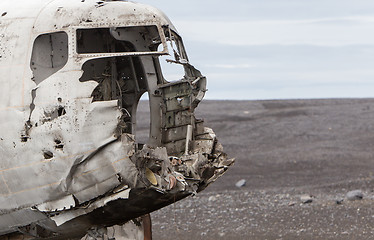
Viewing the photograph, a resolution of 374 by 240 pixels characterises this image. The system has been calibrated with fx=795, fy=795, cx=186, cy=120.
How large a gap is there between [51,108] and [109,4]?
6.38ft

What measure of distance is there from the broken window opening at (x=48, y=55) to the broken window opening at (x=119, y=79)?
143 cm

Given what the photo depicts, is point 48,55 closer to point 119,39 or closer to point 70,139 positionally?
point 119,39

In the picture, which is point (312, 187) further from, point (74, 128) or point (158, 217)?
point (74, 128)

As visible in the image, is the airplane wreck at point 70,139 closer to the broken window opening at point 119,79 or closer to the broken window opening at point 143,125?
the broken window opening at point 119,79

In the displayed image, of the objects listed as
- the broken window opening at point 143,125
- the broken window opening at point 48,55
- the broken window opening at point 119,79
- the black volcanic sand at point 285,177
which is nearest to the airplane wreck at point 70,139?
the broken window opening at point 48,55

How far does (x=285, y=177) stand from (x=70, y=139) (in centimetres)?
2291

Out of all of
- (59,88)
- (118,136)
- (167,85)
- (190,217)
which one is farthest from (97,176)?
(190,217)

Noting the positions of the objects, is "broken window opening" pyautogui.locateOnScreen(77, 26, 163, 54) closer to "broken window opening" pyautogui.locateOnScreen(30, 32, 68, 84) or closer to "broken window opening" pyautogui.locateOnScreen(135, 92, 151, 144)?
"broken window opening" pyautogui.locateOnScreen(30, 32, 68, 84)

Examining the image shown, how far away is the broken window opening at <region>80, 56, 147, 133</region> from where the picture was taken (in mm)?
13773

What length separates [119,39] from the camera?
42.6ft

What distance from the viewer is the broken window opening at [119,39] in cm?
1313

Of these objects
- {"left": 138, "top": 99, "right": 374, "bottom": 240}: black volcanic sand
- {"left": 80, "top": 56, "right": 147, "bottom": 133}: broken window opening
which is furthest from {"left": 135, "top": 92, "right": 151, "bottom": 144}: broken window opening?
{"left": 80, "top": 56, "right": 147, "bottom": 133}: broken window opening

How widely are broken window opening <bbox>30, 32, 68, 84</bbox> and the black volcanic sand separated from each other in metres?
3.50

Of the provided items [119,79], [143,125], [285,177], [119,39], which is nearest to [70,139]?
[119,39]
